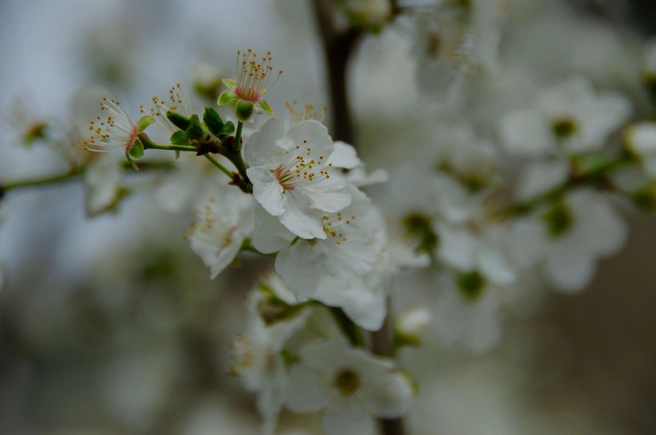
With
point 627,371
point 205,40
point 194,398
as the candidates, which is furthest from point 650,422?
point 205,40

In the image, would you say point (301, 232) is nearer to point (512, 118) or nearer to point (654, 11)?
point (512, 118)

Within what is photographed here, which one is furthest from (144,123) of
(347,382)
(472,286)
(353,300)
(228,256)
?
(472,286)

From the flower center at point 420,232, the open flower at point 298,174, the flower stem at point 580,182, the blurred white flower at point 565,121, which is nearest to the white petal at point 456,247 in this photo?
the flower center at point 420,232

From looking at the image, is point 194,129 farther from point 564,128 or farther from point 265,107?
point 564,128

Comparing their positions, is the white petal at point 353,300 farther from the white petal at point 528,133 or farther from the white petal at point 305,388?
the white petal at point 528,133

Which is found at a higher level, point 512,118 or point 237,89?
point 237,89

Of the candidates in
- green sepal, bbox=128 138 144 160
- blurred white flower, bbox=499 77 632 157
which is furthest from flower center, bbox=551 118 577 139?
green sepal, bbox=128 138 144 160
